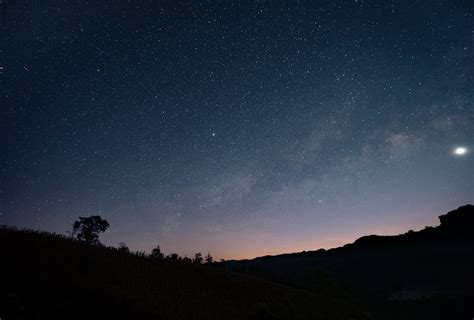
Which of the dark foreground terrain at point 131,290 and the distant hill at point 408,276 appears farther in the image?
the distant hill at point 408,276

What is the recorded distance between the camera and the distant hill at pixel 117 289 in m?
7.50

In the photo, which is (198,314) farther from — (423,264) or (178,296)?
(423,264)

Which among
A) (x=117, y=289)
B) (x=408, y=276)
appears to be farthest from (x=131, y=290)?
(x=408, y=276)

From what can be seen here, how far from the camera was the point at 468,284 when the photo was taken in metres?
31.9

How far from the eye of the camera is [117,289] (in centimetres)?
910

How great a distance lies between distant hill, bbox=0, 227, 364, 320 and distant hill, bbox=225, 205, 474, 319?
170 centimetres

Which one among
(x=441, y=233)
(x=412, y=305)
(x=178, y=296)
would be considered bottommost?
(x=412, y=305)

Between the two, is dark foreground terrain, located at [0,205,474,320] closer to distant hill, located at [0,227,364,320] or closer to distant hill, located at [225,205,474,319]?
distant hill, located at [0,227,364,320]

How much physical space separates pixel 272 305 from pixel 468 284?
28.9m

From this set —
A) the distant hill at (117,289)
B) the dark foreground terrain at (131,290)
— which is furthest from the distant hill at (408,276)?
the distant hill at (117,289)

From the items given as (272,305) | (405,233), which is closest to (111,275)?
(272,305)

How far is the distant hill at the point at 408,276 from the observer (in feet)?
69.6

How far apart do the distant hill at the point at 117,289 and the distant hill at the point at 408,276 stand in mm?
1696

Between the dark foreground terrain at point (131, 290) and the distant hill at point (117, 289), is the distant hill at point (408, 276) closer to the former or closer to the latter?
the dark foreground terrain at point (131, 290)
